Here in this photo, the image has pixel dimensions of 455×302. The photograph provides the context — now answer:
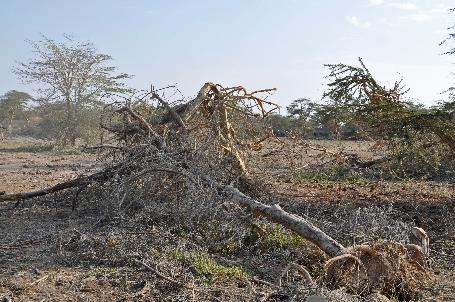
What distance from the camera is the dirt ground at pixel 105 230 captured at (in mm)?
3912

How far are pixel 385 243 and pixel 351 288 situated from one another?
549 mm

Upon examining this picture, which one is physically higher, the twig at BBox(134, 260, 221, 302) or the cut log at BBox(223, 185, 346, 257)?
the cut log at BBox(223, 185, 346, 257)

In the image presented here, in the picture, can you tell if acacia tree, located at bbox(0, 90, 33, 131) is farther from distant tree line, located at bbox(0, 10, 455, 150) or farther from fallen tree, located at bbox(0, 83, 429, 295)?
fallen tree, located at bbox(0, 83, 429, 295)

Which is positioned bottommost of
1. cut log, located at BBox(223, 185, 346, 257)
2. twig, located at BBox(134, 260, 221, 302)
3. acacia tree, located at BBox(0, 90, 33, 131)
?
twig, located at BBox(134, 260, 221, 302)

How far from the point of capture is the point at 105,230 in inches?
209

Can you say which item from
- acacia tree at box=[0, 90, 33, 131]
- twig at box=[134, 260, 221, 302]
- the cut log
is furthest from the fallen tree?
acacia tree at box=[0, 90, 33, 131]

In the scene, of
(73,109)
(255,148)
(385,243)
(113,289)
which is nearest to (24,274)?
(113,289)

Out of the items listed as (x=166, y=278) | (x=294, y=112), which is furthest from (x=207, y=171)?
(x=294, y=112)

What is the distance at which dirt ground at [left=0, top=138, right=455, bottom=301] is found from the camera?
391 centimetres

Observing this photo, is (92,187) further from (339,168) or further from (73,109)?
(73,109)

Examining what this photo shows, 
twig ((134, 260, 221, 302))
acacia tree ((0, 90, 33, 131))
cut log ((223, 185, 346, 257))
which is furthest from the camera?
acacia tree ((0, 90, 33, 131))

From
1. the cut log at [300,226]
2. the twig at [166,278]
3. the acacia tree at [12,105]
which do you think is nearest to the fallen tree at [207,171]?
the cut log at [300,226]

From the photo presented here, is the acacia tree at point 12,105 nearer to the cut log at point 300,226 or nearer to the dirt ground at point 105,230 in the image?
the dirt ground at point 105,230

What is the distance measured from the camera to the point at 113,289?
390cm
